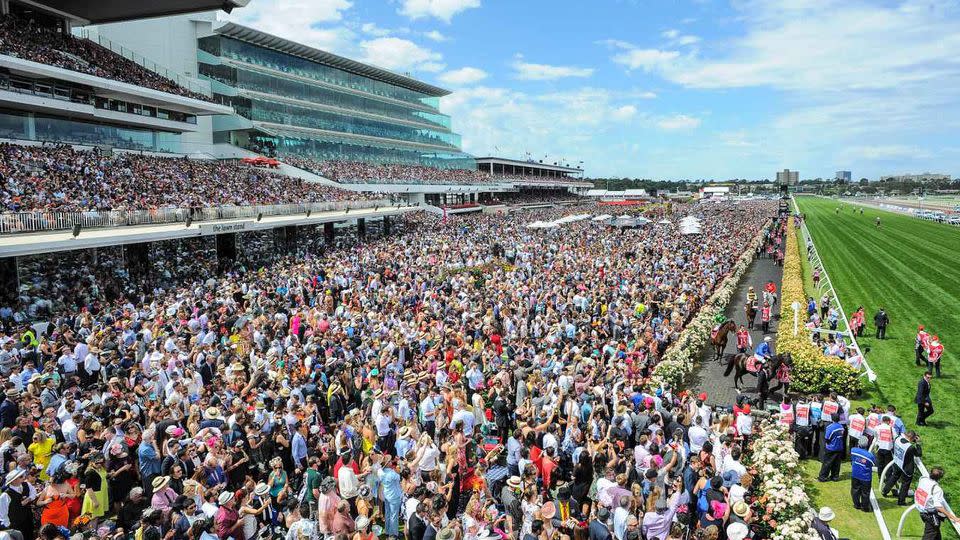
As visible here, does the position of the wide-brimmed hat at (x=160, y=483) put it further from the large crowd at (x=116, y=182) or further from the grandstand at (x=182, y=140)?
the large crowd at (x=116, y=182)

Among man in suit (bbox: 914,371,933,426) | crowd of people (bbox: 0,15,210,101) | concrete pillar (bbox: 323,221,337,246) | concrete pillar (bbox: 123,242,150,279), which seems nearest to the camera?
man in suit (bbox: 914,371,933,426)

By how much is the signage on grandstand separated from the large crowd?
128 centimetres

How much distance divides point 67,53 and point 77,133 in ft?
12.9

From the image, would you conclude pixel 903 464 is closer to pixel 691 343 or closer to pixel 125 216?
pixel 691 343

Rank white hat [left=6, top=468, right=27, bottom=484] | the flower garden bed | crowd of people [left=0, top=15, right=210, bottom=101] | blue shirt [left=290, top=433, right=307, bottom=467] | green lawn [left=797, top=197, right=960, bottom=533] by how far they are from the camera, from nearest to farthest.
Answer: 1. white hat [left=6, top=468, right=27, bottom=484]
2. blue shirt [left=290, top=433, right=307, bottom=467]
3. green lawn [left=797, top=197, right=960, bottom=533]
4. the flower garden bed
5. crowd of people [left=0, top=15, right=210, bottom=101]

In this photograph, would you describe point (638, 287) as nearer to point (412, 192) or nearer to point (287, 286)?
point (287, 286)

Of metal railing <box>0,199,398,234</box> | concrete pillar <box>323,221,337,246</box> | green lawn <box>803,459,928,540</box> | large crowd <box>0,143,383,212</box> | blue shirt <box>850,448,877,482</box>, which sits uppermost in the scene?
large crowd <box>0,143,383,212</box>

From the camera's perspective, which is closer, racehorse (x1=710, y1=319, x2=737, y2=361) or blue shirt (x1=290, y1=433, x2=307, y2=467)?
blue shirt (x1=290, y1=433, x2=307, y2=467)

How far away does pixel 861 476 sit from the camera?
28.2ft

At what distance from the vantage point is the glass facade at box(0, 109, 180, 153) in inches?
1027

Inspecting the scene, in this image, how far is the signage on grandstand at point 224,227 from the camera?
2360 cm

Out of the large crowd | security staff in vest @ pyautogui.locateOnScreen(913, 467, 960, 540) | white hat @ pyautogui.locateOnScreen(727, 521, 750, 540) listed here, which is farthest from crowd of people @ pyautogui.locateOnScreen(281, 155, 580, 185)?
security staff in vest @ pyautogui.locateOnScreen(913, 467, 960, 540)

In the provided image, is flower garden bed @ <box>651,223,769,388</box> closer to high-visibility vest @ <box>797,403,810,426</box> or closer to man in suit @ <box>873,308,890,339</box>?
high-visibility vest @ <box>797,403,810,426</box>

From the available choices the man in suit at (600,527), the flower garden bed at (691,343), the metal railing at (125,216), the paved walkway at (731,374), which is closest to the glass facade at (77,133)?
the metal railing at (125,216)
